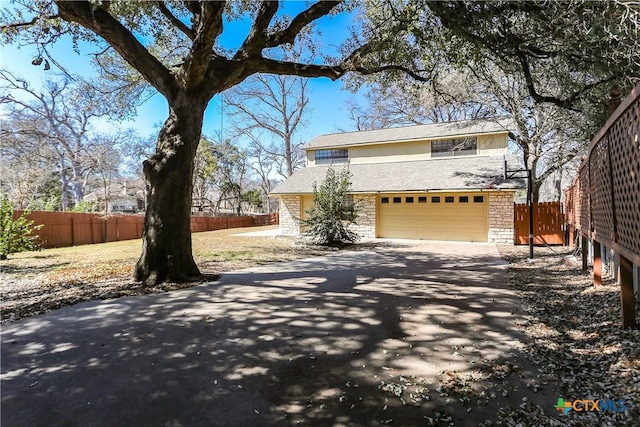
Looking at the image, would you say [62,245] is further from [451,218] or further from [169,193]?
[451,218]

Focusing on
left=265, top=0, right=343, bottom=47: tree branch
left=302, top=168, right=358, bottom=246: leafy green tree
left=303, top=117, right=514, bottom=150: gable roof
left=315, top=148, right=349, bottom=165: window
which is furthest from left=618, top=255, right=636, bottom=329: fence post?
left=315, top=148, right=349, bottom=165: window

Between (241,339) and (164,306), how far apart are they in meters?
1.90

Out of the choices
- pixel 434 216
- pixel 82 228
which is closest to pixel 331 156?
pixel 434 216

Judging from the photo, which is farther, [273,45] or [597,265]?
[273,45]

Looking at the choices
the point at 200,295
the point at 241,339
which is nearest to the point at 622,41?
the point at 241,339

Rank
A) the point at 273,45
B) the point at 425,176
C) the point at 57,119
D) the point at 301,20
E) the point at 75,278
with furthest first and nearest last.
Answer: the point at 57,119
the point at 425,176
the point at 273,45
the point at 301,20
the point at 75,278

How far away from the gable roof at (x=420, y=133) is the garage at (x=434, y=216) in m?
3.45

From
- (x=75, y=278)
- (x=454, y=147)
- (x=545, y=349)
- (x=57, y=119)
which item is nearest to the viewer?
(x=545, y=349)

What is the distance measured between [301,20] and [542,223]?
11864 millimetres

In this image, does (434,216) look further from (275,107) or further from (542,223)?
(275,107)

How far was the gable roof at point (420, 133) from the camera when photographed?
50.3 ft

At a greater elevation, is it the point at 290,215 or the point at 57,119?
the point at 57,119

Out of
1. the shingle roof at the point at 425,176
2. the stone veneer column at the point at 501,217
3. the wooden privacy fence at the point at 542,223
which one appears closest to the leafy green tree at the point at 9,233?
the shingle roof at the point at 425,176

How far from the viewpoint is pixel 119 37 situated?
6.17 m
